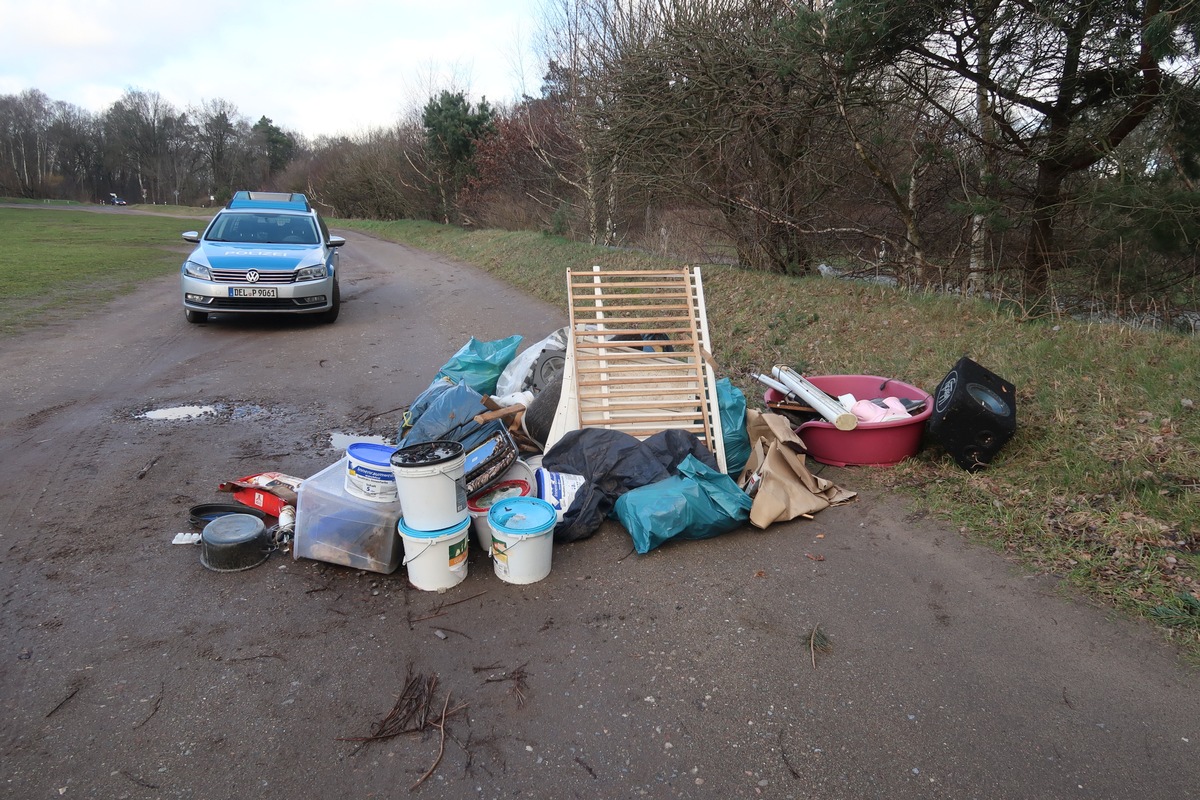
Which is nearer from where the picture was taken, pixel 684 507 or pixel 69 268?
pixel 684 507

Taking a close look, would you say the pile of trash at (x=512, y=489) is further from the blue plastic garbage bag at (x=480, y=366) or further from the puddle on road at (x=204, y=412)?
the puddle on road at (x=204, y=412)

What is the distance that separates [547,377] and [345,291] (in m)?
9.71

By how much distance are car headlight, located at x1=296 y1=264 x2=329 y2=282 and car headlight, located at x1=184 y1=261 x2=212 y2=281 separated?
109 centimetres

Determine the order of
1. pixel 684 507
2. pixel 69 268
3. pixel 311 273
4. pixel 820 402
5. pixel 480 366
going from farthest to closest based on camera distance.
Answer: pixel 69 268 < pixel 311 273 < pixel 480 366 < pixel 820 402 < pixel 684 507

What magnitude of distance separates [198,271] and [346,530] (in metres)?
7.35

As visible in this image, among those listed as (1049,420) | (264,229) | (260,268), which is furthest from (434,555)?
(264,229)

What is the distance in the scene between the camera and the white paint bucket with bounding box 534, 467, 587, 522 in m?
4.12

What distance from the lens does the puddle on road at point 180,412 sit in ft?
19.6

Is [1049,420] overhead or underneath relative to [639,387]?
underneath

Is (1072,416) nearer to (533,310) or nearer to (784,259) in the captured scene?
(784,259)

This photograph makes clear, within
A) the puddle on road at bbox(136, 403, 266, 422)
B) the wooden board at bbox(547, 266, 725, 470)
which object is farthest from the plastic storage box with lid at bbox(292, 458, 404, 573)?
the puddle on road at bbox(136, 403, 266, 422)

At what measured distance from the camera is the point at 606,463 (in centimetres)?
450

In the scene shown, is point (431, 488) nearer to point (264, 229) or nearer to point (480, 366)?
point (480, 366)

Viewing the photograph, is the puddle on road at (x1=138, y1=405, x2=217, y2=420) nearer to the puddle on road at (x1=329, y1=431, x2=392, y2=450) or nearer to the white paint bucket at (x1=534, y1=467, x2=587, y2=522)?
the puddle on road at (x1=329, y1=431, x2=392, y2=450)
